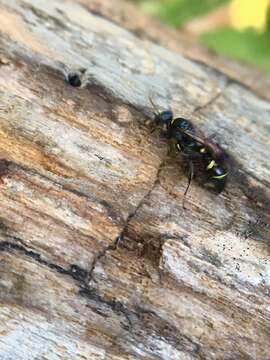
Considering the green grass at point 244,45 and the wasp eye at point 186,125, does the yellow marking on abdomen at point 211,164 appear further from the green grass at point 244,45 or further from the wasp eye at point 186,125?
the green grass at point 244,45

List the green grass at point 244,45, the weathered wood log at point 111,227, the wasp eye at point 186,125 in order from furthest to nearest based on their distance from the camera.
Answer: the green grass at point 244,45 → the wasp eye at point 186,125 → the weathered wood log at point 111,227

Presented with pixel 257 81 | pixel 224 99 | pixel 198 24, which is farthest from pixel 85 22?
pixel 198 24

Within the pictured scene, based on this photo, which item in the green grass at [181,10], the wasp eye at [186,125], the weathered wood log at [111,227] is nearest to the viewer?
the weathered wood log at [111,227]

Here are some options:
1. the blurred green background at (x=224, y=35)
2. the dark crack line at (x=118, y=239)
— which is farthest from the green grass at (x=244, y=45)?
the dark crack line at (x=118, y=239)

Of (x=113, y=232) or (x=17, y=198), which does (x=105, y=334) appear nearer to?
(x=113, y=232)

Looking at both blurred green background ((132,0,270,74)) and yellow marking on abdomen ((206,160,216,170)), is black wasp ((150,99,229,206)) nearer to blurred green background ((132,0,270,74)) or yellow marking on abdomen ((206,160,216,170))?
yellow marking on abdomen ((206,160,216,170))
